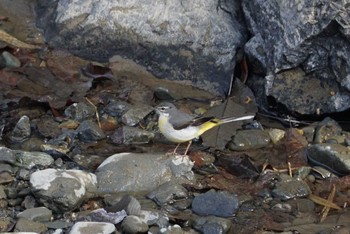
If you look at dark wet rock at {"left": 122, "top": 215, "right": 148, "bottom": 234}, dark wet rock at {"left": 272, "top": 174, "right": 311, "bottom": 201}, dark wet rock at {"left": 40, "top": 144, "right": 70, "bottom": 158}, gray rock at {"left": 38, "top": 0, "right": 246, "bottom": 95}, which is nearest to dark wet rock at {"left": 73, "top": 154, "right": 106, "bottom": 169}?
dark wet rock at {"left": 40, "top": 144, "right": 70, "bottom": 158}

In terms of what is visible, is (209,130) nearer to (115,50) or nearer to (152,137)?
(152,137)

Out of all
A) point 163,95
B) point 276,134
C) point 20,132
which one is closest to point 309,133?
point 276,134

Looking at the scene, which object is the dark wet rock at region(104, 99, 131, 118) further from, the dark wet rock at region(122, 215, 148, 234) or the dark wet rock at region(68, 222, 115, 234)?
the dark wet rock at region(68, 222, 115, 234)

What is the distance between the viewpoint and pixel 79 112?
365 inches

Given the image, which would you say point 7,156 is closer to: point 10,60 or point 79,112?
point 79,112

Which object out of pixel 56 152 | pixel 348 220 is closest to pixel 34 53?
pixel 56 152

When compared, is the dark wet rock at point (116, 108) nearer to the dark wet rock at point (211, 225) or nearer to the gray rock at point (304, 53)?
the gray rock at point (304, 53)

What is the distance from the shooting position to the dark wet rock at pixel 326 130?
888 cm

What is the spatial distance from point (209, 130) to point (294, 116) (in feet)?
3.63

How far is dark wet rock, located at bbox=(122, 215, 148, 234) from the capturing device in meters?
6.89

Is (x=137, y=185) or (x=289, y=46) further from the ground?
(x=289, y=46)

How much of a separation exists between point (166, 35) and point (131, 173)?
9.28 feet

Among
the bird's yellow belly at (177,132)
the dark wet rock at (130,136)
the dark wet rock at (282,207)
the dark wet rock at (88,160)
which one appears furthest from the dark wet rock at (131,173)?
the dark wet rock at (282,207)

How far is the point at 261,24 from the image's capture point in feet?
31.6
